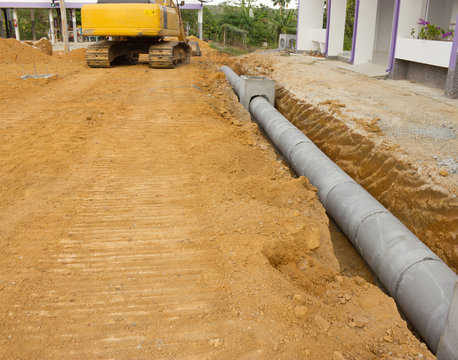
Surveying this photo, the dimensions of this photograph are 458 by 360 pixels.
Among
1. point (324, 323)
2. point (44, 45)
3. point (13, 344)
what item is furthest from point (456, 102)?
point (44, 45)

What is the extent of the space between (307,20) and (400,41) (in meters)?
9.99

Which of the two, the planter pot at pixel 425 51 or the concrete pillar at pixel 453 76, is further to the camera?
the planter pot at pixel 425 51

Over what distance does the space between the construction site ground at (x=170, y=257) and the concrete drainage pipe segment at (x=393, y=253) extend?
1.76ft

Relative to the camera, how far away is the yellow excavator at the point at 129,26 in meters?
12.8

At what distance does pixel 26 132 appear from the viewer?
640cm

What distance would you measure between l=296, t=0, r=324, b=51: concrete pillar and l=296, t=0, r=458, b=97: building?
1.12 metres

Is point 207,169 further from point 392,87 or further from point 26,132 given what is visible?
point 392,87

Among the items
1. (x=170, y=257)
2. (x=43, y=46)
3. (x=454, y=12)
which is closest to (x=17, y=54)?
(x=43, y=46)

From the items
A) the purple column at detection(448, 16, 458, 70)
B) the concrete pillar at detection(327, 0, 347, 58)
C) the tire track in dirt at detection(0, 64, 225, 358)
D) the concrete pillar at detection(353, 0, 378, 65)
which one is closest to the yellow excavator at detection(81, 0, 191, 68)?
the concrete pillar at detection(353, 0, 378, 65)

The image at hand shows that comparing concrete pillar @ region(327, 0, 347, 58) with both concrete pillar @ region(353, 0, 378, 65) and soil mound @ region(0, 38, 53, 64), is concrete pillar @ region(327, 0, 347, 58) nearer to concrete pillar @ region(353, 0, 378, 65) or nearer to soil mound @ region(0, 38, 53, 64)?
concrete pillar @ region(353, 0, 378, 65)

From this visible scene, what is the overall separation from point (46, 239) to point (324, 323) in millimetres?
2363

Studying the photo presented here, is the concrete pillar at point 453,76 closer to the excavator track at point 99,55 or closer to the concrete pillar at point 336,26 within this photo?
the concrete pillar at point 336,26

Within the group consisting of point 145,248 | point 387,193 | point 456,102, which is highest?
point 456,102

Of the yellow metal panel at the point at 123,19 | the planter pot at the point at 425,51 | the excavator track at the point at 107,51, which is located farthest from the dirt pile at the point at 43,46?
the planter pot at the point at 425,51
